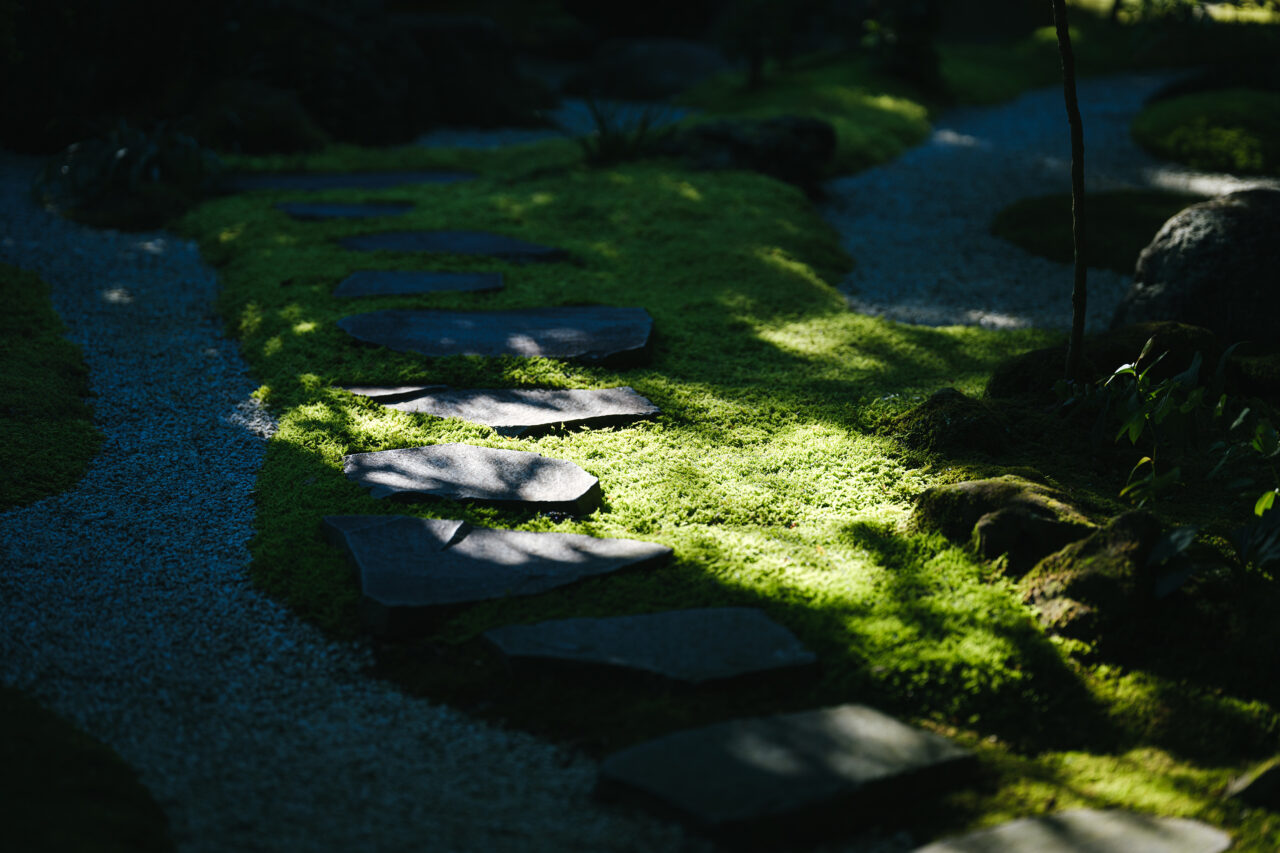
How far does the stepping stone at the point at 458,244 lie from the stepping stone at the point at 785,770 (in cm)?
390

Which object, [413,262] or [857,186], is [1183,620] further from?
[857,186]

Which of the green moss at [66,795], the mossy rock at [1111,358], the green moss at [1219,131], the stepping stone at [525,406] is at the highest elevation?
the green moss at [1219,131]

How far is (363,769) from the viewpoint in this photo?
2064 millimetres

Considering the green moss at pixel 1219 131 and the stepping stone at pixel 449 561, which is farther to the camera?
the green moss at pixel 1219 131

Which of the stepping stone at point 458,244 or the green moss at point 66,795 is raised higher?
the stepping stone at point 458,244

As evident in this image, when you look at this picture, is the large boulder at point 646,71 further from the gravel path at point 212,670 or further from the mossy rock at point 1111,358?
the mossy rock at point 1111,358

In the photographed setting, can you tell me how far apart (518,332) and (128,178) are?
3.95 m

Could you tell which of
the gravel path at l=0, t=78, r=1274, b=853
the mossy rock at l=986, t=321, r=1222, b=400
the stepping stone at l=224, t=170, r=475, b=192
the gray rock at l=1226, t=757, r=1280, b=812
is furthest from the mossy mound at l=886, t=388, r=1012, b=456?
the stepping stone at l=224, t=170, r=475, b=192

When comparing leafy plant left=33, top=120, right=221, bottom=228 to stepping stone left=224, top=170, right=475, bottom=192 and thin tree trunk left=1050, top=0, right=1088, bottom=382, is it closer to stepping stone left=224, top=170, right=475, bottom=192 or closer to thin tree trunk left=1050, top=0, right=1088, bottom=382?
stepping stone left=224, top=170, right=475, bottom=192

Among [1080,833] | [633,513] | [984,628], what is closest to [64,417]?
[633,513]

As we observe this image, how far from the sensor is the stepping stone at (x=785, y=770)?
1.83m

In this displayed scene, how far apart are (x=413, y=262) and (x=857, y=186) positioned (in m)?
4.54

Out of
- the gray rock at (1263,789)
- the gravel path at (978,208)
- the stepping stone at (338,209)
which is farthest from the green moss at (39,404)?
the gravel path at (978,208)

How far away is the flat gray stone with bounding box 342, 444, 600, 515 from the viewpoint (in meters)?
2.99
